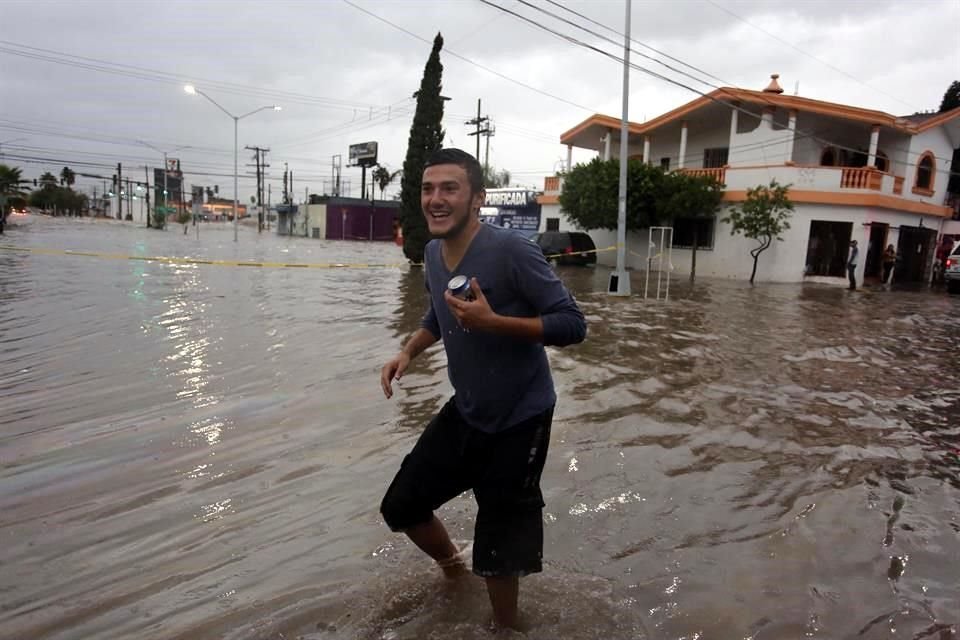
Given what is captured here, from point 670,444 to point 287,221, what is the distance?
78.4 metres

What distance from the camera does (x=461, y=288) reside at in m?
2.23

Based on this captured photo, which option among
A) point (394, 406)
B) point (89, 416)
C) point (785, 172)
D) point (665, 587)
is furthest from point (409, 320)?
point (785, 172)

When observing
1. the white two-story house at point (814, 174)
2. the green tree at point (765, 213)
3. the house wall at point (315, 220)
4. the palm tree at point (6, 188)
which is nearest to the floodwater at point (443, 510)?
the green tree at point (765, 213)

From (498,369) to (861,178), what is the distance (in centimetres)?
2540

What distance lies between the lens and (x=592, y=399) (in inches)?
241

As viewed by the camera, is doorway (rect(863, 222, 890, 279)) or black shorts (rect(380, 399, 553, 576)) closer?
black shorts (rect(380, 399, 553, 576))

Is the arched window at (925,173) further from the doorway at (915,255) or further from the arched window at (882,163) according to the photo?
the doorway at (915,255)

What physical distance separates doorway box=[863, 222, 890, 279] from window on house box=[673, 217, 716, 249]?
569 centimetres

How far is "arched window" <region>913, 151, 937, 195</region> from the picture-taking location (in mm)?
27141

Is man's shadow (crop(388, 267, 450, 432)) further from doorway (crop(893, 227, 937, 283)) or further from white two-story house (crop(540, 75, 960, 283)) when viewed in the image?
doorway (crop(893, 227, 937, 283))

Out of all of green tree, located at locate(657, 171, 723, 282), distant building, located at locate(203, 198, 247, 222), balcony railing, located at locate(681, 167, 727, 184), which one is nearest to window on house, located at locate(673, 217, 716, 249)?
green tree, located at locate(657, 171, 723, 282)

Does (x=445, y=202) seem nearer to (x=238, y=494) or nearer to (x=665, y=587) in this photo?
(x=665, y=587)

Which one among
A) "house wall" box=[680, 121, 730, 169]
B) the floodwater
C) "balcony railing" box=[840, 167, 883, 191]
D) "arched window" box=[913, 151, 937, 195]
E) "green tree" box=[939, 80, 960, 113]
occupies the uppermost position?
"green tree" box=[939, 80, 960, 113]

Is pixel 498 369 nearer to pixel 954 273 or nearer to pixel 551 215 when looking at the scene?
pixel 954 273
